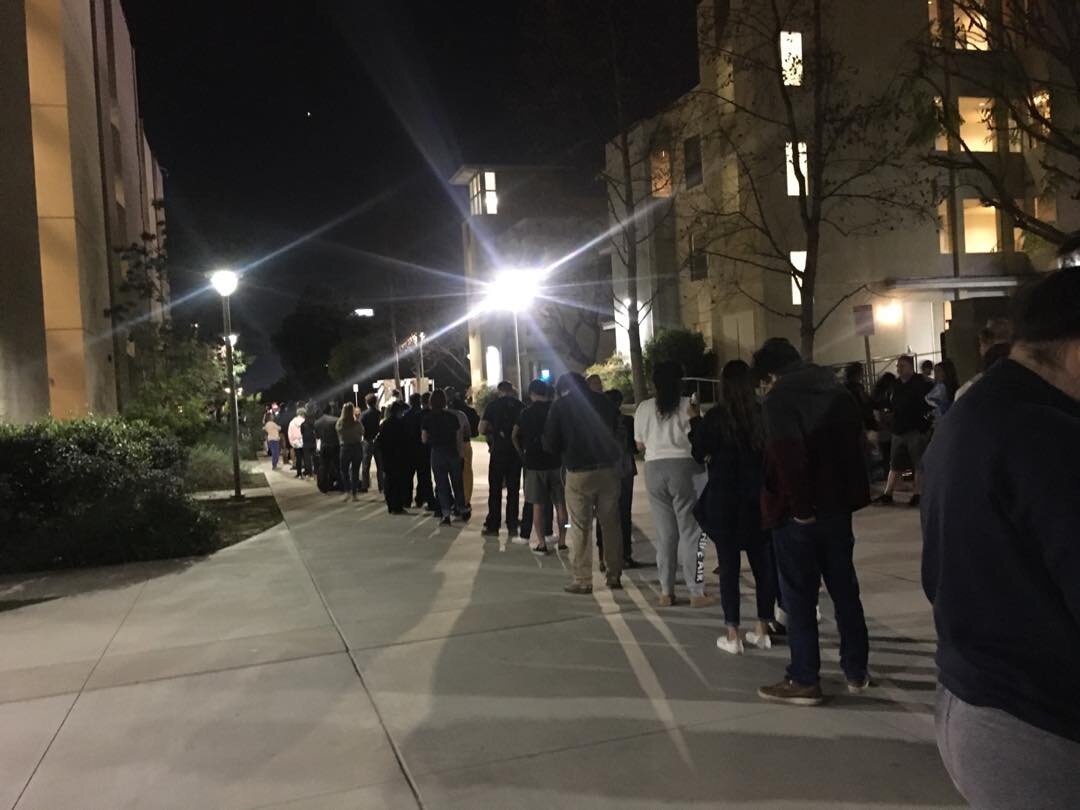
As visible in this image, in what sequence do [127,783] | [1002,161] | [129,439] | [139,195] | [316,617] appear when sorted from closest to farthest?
[127,783] < [316,617] < [129,439] < [1002,161] < [139,195]

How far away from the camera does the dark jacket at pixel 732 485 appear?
5.59 metres

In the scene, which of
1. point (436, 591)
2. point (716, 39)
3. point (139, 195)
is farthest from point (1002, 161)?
point (139, 195)

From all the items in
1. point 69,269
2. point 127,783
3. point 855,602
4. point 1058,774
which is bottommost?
point 127,783

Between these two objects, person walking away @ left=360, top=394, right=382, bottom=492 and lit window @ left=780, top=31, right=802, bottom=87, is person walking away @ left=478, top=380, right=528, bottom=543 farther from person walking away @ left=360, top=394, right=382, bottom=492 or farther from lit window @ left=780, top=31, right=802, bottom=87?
lit window @ left=780, top=31, right=802, bottom=87

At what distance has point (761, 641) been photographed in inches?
225

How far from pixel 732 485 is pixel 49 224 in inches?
556

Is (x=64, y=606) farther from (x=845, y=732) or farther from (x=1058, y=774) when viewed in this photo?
(x=1058, y=774)

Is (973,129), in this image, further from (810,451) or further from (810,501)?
(810,501)

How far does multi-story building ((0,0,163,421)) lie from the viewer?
14.3 m

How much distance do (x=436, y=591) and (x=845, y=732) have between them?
4200 millimetres

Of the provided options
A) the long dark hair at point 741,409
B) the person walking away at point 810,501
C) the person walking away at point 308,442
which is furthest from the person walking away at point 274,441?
the person walking away at point 810,501

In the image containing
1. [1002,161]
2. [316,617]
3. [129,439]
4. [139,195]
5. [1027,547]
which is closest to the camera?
[1027,547]

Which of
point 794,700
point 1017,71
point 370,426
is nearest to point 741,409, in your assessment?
point 794,700

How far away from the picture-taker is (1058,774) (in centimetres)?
175
